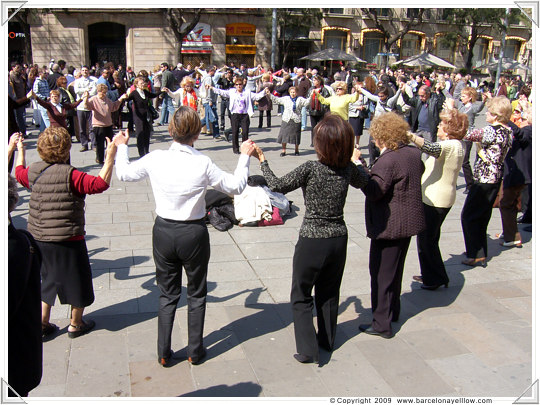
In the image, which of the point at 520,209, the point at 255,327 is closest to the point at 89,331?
the point at 255,327

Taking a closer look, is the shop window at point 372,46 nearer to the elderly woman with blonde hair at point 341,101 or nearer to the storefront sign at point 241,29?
the storefront sign at point 241,29

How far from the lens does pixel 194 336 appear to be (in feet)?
11.9

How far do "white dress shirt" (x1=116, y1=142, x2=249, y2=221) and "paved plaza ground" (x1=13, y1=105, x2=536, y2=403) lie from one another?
3.73ft

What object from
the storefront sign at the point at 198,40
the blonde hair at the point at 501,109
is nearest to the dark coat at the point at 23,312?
the blonde hair at the point at 501,109

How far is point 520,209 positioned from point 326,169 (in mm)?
5235

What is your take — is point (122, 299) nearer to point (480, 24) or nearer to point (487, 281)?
point (487, 281)

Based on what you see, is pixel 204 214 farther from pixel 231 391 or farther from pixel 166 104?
pixel 166 104

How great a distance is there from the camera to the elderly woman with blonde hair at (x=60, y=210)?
367 cm

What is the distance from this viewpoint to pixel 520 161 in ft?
20.5

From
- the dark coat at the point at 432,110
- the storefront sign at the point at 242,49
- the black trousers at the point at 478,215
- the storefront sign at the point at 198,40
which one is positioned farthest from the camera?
the storefront sign at the point at 242,49

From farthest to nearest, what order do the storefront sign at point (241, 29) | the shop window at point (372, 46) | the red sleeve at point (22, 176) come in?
the shop window at point (372, 46), the storefront sign at point (241, 29), the red sleeve at point (22, 176)

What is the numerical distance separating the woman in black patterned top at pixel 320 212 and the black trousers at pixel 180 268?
0.62 metres

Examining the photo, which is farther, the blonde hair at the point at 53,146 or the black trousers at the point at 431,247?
the black trousers at the point at 431,247
